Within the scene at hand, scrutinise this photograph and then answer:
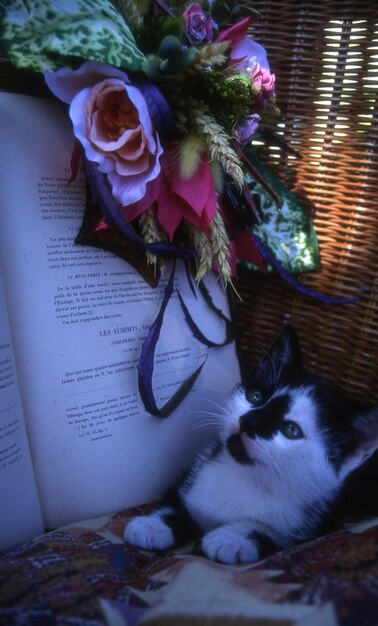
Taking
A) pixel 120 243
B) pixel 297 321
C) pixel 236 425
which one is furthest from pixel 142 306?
pixel 297 321

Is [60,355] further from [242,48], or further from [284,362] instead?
[242,48]

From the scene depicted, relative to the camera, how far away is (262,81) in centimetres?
68

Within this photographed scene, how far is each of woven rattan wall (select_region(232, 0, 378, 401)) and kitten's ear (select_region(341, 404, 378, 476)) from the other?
7.4 inches

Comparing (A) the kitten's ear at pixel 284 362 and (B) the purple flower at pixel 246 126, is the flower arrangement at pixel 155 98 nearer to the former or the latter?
(B) the purple flower at pixel 246 126

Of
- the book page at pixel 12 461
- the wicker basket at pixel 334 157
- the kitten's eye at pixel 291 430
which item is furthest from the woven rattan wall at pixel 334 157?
the book page at pixel 12 461

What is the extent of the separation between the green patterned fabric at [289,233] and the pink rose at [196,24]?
22 centimetres

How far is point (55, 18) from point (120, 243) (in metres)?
0.26

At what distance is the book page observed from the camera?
1.80 feet

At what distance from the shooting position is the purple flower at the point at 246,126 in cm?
70

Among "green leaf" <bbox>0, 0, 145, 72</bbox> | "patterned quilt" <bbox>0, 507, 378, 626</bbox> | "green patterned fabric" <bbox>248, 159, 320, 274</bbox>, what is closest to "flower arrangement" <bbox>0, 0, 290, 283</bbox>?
"green leaf" <bbox>0, 0, 145, 72</bbox>

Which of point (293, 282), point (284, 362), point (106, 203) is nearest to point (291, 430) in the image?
point (284, 362)

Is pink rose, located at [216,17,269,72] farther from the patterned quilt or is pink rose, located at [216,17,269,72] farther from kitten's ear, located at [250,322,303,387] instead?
the patterned quilt

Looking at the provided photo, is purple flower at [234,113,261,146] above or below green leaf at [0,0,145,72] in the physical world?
below

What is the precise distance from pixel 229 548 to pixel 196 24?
624mm
